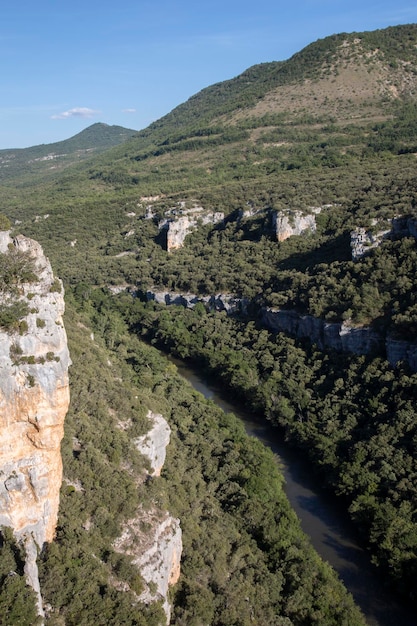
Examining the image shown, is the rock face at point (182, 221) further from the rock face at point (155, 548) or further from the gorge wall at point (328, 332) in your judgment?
the rock face at point (155, 548)

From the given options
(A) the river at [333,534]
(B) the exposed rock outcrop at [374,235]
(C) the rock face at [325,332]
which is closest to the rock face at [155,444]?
(A) the river at [333,534]

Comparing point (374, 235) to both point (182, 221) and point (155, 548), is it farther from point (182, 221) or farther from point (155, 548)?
point (155, 548)

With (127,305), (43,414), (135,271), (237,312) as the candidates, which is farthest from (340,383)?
(135,271)

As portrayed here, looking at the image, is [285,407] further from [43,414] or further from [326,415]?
[43,414]

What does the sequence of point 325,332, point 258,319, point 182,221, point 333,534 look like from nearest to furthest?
point 333,534
point 325,332
point 258,319
point 182,221

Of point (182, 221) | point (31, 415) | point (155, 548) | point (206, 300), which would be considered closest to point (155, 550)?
point (155, 548)
